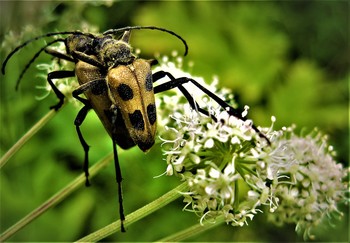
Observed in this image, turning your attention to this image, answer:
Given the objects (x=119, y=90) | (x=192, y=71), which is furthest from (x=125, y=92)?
(x=192, y=71)

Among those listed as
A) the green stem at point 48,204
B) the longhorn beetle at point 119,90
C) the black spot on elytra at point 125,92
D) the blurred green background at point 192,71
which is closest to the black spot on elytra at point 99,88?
the longhorn beetle at point 119,90

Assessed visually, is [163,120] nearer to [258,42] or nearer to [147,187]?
[147,187]

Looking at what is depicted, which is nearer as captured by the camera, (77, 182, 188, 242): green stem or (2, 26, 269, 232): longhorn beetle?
(77, 182, 188, 242): green stem

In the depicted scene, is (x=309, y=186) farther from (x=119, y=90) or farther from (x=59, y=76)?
(x=59, y=76)

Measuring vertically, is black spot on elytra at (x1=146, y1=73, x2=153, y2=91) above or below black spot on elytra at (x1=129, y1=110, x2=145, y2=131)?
above

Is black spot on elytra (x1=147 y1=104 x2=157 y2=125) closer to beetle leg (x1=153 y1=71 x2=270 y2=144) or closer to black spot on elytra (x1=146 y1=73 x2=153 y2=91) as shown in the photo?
black spot on elytra (x1=146 y1=73 x2=153 y2=91)

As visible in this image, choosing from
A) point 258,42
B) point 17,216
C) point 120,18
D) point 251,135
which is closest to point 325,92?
point 258,42

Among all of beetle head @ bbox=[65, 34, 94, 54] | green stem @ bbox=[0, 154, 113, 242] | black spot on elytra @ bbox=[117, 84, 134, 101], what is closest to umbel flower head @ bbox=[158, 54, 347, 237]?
black spot on elytra @ bbox=[117, 84, 134, 101]
